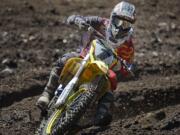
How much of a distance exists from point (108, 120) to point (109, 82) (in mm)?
529

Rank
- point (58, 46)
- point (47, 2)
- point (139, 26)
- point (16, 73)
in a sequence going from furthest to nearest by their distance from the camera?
point (47, 2), point (139, 26), point (58, 46), point (16, 73)

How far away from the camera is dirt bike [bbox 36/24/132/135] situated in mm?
7516

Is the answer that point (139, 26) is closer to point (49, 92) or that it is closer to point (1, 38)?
point (1, 38)

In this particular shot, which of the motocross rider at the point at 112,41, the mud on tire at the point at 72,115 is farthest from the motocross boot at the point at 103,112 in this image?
the mud on tire at the point at 72,115

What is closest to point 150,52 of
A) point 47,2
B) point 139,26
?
point 139,26

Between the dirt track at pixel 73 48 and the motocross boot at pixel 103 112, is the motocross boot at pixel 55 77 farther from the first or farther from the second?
the motocross boot at pixel 103 112

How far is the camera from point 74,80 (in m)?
7.81

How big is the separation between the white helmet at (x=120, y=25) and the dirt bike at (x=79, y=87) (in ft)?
0.90

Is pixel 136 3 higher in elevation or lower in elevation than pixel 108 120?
higher

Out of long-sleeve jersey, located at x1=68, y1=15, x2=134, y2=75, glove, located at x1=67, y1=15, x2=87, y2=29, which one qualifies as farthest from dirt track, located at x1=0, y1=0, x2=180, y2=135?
glove, located at x1=67, y1=15, x2=87, y2=29

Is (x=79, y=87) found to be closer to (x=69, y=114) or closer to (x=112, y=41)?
(x=69, y=114)

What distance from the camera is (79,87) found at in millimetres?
7852

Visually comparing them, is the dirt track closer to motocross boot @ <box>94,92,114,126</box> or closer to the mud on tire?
motocross boot @ <box>94,92,114,126</box>

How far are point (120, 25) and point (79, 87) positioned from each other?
119 cm
